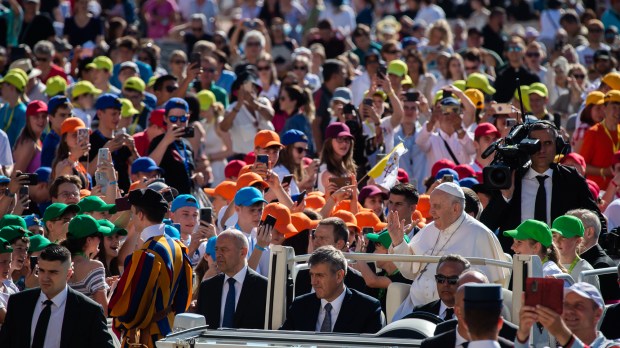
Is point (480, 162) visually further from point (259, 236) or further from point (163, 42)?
point (163, 42)

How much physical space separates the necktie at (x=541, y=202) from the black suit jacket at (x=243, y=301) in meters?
2.52

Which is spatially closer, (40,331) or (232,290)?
(40,331)

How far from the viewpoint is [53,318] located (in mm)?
8461

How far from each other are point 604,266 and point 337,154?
12.4 feet

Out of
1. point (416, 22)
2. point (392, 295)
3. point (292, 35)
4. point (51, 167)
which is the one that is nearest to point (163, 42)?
point (292, 35)

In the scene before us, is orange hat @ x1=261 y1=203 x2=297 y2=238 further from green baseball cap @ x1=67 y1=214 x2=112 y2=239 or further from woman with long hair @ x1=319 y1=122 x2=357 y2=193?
woman with long hair @ x1=319 y1=122 x2=357 y2=193

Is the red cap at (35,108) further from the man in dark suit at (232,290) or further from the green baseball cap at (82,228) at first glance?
the man in dark suit at (232,290)

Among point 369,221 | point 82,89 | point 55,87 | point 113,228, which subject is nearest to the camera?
point 113,228

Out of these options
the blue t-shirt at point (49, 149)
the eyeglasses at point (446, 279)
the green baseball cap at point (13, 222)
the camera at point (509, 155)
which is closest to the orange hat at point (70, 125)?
the blue t-shirt at point (49, 149)

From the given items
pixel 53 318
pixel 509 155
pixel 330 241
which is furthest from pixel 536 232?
pixel 53 318

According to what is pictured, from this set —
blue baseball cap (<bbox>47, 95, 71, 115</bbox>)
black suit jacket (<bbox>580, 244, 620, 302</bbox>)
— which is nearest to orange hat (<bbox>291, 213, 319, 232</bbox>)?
black suit jacket (<bbox>580, 244, 620, 302</bbox>)

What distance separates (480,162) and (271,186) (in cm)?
264

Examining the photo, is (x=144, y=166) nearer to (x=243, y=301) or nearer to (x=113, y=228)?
(x=113, y=228)

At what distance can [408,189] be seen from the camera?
1084cm
